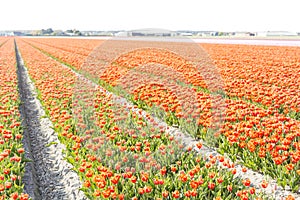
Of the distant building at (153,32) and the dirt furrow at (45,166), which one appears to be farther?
the distant building at (153,32)

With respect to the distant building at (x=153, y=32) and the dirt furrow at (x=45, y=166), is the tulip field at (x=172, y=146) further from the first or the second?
the distant building at (x=153, y=32)

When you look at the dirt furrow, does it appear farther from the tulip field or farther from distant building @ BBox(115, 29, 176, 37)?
distant building @ BBox(115, 29, 176, 37)

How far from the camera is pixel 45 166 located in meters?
6.59

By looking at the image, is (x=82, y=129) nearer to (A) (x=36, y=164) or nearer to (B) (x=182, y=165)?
(A) (x=36, y=164)

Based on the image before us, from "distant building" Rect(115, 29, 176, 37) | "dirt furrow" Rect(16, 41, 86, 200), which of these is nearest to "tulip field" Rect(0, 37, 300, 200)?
"dirt furrow" Rect(16, 41, 86, 200)

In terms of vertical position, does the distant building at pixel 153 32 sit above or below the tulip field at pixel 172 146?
above

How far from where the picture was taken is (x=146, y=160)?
209 inches

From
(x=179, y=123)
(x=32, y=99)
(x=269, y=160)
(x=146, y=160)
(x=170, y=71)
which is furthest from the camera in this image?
(x=170, y=71)

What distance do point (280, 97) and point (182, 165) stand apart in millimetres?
4166

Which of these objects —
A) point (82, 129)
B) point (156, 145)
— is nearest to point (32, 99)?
point (82, 129)

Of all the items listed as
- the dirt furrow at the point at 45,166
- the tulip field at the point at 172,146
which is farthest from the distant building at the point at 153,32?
the dirt furrow at the point at 45,166

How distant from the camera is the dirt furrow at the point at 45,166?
218 inches

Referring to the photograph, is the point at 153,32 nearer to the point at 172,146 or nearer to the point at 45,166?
the point at 172,146

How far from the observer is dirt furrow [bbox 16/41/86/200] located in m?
5.54
